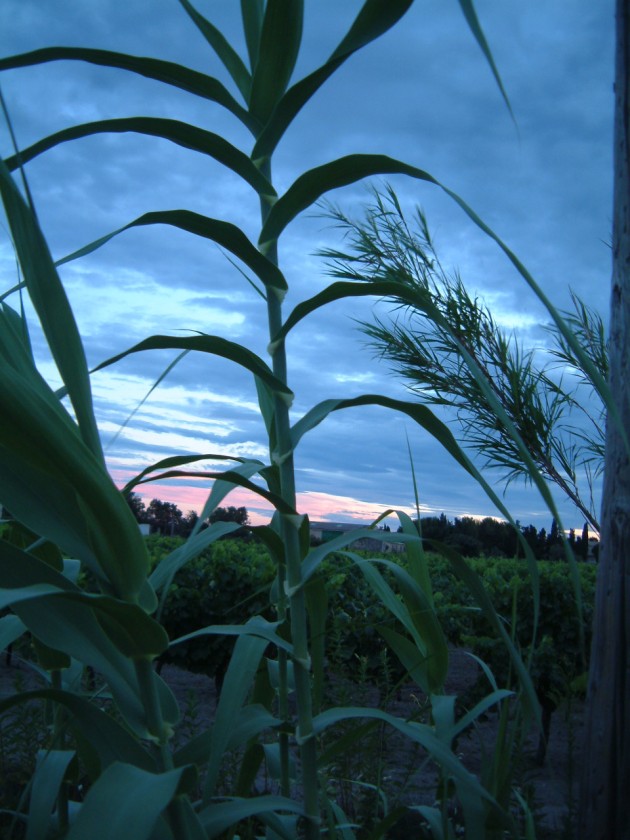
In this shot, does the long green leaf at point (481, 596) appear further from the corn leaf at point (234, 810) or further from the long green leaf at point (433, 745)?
the corn leaf at point (234, 810)

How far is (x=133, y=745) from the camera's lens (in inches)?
22.7

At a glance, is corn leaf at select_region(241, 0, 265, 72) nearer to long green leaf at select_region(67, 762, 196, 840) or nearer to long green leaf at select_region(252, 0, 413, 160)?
long green leaf at select_region(252, 0, 413, 160)

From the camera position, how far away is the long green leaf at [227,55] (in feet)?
2.53

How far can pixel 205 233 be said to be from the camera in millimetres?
713

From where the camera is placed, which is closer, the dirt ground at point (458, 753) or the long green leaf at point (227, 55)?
the long green leaf at point (227, 55)

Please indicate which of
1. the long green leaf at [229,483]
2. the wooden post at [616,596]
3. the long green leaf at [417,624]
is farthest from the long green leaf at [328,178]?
the wooden post at [616,596]

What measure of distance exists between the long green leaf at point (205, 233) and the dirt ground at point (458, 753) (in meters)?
0.56

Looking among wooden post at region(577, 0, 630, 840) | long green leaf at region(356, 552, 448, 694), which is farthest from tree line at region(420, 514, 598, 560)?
long green leaf at region(356, 552, 448, 694)

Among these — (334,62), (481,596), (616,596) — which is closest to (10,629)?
(481,596)

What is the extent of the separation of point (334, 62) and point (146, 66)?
6.9 inches

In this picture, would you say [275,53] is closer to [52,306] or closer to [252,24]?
[252,24]

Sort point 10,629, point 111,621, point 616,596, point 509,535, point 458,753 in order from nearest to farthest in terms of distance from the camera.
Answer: point 111,621 → point 10,629 → point 458,753 → point 616,596 → point 509,535

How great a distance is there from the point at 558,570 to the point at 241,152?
4100mm

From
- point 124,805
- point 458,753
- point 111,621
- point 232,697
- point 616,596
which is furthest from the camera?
point 616,596
